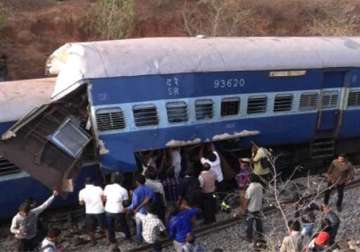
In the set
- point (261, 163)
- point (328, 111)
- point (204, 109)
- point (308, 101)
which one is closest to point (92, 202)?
point (204, 109)

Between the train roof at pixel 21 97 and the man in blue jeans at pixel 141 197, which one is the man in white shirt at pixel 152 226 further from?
the train roof at pixel 21 97

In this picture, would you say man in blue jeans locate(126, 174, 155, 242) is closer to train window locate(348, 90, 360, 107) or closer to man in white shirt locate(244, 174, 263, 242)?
man in white shirt locate(244, 174, 263, 242)


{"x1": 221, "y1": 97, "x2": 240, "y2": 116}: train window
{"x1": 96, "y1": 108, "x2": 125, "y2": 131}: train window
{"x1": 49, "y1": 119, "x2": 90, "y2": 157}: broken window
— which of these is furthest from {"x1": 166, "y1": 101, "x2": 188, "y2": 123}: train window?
{"x1": 49, "y1": 119, "x2": 90, "y2": 157}: broken window

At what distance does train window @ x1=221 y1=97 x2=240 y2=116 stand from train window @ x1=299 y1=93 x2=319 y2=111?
2131 mm

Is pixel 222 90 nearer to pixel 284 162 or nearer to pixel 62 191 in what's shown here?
pixel 284 162

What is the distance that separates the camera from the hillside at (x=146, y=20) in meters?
28.0

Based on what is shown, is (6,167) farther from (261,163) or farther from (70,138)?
(261,163)

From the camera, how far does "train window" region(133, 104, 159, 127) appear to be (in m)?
13.5

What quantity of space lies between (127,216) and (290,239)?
3951 millimetres

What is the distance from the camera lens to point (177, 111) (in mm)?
13930

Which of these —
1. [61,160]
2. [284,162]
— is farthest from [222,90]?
[61,160]

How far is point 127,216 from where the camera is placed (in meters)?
12.3

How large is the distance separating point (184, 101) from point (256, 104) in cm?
219

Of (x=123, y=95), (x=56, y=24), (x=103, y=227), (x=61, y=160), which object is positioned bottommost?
(x=56, y=24)
